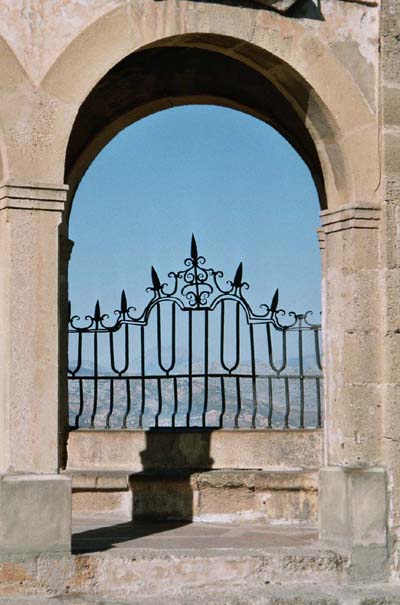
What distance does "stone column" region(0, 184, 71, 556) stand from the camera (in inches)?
296

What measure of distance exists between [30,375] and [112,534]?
1.87 meters

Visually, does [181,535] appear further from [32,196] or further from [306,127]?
[306,127]

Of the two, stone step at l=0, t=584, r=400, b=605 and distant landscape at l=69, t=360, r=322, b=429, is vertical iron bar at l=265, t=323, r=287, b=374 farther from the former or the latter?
stone step at l=0, t=584, r=400, b=605

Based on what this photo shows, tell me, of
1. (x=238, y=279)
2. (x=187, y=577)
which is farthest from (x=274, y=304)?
(x=187, y=577)

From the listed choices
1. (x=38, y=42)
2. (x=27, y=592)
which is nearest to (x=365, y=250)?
(x=38, y=42)

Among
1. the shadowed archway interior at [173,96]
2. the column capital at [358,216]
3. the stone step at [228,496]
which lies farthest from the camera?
the shadowed archway interior at [173,96]

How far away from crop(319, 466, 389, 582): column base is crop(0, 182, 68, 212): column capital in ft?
8.69

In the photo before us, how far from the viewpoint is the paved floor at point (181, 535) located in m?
8.37

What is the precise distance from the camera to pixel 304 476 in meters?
9.98

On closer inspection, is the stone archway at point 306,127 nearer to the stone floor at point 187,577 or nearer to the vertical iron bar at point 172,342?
the stone floor at point 187,577

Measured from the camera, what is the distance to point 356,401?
330 inches

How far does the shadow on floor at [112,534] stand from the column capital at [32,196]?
220cm

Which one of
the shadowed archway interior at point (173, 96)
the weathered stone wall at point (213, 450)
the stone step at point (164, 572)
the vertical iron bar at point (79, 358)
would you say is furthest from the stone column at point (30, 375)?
the vertical iron bar at point (79, 358)

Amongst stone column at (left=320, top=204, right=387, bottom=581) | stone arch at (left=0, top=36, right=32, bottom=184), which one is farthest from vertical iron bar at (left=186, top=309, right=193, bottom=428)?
stone arch at (left=0, top=36, right=32, bottom=184)
